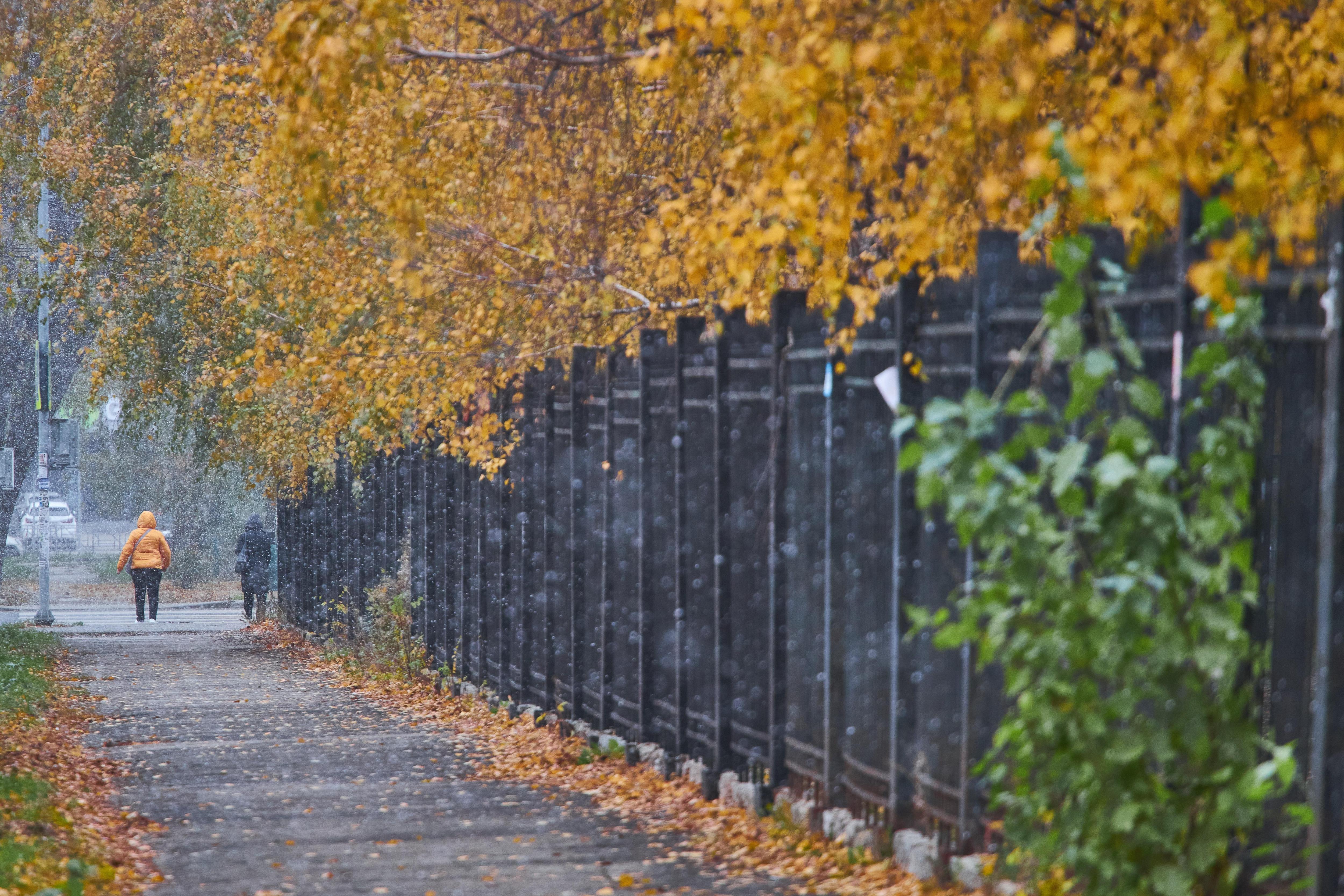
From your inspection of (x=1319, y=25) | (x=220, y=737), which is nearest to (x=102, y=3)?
(x=220, y=737)

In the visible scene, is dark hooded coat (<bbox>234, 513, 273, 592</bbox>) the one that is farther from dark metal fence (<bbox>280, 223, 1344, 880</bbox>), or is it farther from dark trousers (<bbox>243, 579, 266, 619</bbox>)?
dark metal fence (<bbox>280, 223, 1344, 880</bbox>)

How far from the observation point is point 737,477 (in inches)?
304

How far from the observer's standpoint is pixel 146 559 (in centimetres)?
2569

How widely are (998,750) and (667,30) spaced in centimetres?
572

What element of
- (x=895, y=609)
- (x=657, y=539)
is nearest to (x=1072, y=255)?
(x=895, y=609)

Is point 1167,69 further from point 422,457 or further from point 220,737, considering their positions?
point 422,457

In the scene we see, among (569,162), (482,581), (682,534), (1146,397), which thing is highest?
(569,162)

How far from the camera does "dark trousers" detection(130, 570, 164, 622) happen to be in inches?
1027

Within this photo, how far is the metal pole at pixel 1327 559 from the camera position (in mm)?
3994

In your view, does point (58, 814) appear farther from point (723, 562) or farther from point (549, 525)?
point (549, 525)

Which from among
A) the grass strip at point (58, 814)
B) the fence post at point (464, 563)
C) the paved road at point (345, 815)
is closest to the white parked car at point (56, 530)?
the fence post at point (464, 563)

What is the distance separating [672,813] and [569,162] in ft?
18.0

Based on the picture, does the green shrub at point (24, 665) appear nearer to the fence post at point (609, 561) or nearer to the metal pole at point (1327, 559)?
the fence post at point (609, 561)

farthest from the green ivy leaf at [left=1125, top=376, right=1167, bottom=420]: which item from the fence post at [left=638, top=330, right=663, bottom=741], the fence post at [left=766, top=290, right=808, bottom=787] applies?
the fence post at [left=638, top=330, right=663, bottom=741]
